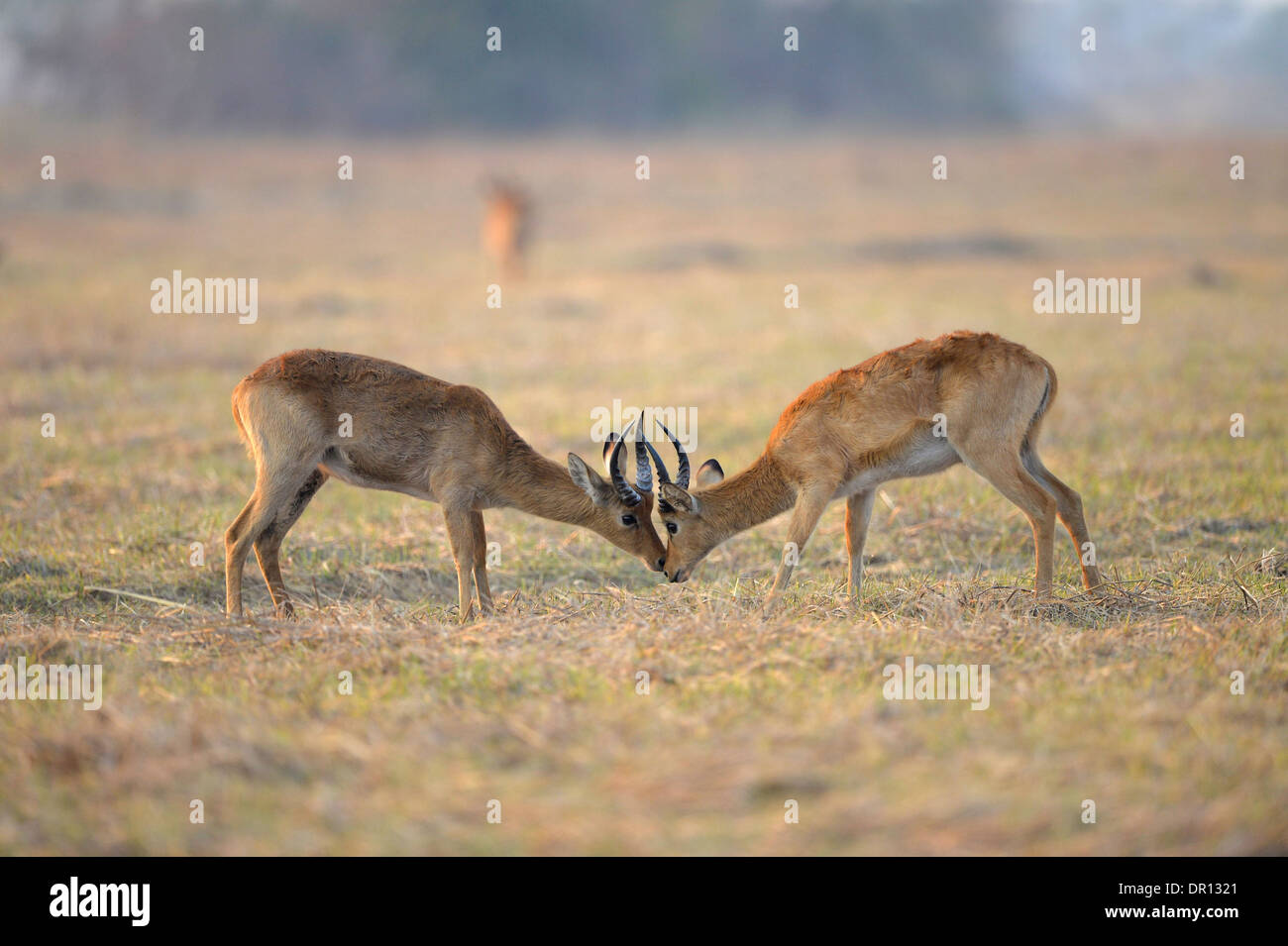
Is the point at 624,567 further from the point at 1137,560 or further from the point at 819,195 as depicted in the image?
the point at 819,195

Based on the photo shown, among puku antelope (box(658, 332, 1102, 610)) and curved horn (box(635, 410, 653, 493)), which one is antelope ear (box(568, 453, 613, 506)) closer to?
curved horn (box(635, 410, 653, 493))

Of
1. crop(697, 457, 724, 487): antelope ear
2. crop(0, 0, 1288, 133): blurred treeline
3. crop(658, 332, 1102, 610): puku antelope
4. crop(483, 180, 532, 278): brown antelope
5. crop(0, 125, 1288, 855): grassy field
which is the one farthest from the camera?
crop(0, 0, 1288, 133): blurred treeline

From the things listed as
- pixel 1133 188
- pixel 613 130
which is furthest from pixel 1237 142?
pixel 613 130

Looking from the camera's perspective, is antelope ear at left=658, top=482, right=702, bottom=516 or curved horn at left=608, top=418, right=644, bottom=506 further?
antelope ear at left=658, top=482, right=702, bottom=516

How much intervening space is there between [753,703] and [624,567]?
137 inches

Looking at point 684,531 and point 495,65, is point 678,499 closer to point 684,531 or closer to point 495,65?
point 684,531

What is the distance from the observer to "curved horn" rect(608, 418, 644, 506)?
765 centimetres

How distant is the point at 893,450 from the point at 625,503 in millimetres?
1669

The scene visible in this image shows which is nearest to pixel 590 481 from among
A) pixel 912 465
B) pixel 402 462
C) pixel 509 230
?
pixel 402 462

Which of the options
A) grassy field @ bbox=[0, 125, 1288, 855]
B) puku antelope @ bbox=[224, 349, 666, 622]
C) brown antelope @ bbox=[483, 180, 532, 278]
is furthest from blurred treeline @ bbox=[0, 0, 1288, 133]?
puku antelope @ bbox=[224, 349, 666, 622]

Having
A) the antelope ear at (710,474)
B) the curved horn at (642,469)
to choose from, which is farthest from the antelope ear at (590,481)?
the antelope ear at (710,474)

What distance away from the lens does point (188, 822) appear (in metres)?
4.61

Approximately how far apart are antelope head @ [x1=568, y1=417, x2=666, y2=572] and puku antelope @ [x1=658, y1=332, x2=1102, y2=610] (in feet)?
0.43

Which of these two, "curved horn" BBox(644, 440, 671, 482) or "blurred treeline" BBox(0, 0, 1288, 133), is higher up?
"blurred treeline" BBox(0, 0, 1288, 133)
